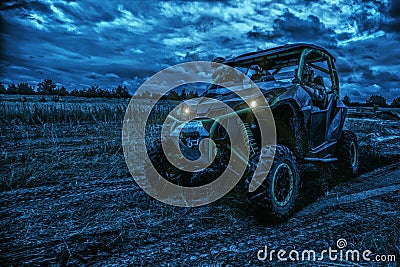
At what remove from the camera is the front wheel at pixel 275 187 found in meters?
2.92

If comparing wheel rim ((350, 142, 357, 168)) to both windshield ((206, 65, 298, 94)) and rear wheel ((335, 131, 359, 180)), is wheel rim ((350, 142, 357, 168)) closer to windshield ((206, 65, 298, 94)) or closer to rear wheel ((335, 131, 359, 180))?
rear wheel ((335, 131, 359, 180))

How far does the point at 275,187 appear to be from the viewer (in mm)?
3104

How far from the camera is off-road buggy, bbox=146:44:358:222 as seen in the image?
122 inches

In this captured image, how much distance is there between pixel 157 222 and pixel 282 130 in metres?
2.21

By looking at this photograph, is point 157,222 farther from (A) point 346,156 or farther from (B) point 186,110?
(A) point 346,156

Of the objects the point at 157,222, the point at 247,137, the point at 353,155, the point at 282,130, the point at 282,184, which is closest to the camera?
the point at 157,222

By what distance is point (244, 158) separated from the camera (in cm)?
338

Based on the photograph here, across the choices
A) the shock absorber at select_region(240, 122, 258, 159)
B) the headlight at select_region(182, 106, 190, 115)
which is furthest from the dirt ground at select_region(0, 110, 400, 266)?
the headlight at select_region(182, 106, 190, 115)

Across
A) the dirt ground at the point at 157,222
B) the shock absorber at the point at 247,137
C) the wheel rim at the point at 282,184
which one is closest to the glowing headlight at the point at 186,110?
the shock absorber at the point at 247,137

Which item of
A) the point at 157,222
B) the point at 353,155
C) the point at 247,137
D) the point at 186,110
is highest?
the point at 186,110

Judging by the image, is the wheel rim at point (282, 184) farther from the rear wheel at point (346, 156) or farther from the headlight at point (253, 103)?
the rear wheel at point (346, 156)

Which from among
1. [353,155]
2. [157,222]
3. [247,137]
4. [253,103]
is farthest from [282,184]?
[353,155]

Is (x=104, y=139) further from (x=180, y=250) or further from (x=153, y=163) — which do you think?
(x=180, y=250)

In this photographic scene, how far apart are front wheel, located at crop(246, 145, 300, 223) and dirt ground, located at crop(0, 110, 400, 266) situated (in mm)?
147
